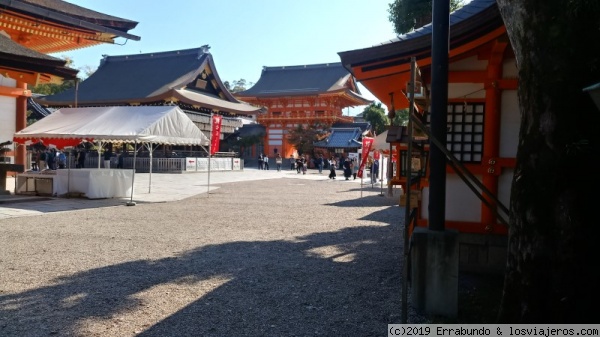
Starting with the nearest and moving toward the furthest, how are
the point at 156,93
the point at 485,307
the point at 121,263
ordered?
the point at 485,307
the point at 121,263
the point at 156,93

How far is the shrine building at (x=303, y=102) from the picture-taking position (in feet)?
154

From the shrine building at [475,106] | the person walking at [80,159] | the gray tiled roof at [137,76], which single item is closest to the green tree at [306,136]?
the gray tiled roof at [137,76]

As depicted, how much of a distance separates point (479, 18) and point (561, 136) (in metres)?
3.15

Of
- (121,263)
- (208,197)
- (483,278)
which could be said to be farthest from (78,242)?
(208,197)

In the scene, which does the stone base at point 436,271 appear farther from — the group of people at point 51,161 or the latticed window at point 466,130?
the group of people at point 51,161

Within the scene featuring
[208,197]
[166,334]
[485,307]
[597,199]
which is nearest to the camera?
[597,199]

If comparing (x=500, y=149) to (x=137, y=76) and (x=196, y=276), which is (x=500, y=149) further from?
(x=137, y=76)

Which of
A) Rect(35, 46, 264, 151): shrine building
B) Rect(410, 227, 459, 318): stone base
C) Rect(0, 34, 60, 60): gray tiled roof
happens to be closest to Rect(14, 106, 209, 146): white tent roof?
Rect(0, 34, 60, 60): gray tiled roof

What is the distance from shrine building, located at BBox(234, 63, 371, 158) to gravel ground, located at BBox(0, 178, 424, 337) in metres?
37.1

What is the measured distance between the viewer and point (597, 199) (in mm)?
2838

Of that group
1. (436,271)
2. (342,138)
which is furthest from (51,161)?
(342,138)

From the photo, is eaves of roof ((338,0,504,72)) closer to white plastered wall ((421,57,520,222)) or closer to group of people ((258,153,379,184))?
white plastered wall ((421,57,520,222))

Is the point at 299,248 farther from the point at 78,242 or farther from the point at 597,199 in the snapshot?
the point at 597,199

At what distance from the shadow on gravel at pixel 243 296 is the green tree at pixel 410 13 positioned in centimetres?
814
